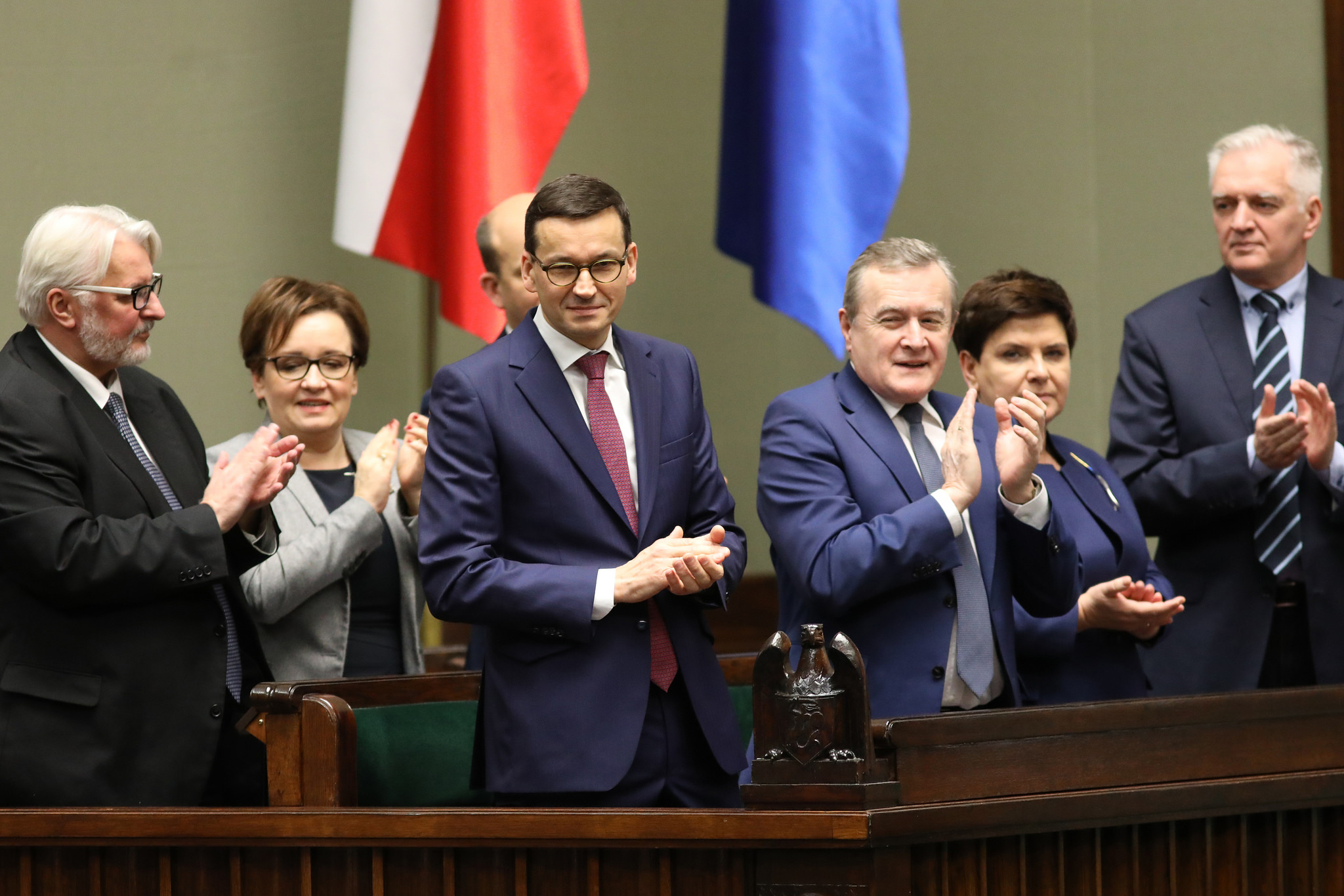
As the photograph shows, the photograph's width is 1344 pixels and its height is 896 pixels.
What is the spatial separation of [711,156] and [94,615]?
3.27 meters

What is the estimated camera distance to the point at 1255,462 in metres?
3.25

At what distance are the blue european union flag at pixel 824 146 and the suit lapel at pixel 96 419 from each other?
2.19 meters

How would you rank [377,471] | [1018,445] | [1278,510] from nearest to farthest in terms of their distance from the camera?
[1018,445], [377,471], [1278,510]

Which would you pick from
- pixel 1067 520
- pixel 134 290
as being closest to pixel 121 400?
pixel 134 290

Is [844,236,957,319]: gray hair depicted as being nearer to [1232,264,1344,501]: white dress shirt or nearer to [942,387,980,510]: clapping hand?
[942,387,980,510]: clapping hand

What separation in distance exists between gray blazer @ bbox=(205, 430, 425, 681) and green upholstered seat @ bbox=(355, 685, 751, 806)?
23 centimetres

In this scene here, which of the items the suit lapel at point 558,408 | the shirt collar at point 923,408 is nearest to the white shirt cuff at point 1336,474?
→ the shirt collar at point 923,408

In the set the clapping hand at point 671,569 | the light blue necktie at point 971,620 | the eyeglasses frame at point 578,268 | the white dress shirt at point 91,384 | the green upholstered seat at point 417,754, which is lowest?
the green upholstered seat at point 417,754

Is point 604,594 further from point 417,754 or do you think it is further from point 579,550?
point 417,754

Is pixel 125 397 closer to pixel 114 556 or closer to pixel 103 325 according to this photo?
pixel 103 325

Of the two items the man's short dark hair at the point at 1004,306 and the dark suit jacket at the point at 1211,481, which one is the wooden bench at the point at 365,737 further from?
the dark suit jacket at the point at 1211,481

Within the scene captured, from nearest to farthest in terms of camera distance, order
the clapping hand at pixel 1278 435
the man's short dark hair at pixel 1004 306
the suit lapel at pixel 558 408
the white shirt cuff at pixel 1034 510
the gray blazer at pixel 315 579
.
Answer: the suit lapel at pixel 558 408 < the white shirt cuff at pixel 1034 510 < the gray blazer at pixel 315 579 < the man's short dark hair at pixel 1004 306 < the clapping hand at pixel 1278 435

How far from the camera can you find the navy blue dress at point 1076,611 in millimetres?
2807

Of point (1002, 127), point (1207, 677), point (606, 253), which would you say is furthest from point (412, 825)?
point (1002, 127)
